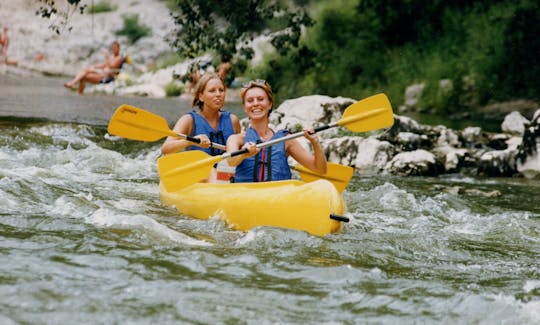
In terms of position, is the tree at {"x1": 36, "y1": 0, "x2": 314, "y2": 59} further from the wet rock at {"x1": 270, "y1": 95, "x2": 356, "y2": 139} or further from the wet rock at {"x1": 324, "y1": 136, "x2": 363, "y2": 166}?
the wet rock at {"x1": 324, "y1": 136, "x2": 363, "y2": 166}

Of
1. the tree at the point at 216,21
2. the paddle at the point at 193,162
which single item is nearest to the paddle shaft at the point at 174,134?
the paddle at the point at 193,162

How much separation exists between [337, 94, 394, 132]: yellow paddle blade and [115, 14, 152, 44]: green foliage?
57.2ft

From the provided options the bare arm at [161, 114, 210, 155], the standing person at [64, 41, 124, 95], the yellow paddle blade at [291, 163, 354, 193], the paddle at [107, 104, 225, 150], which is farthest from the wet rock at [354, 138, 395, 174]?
the standing person at [64, 41, 124, 95]

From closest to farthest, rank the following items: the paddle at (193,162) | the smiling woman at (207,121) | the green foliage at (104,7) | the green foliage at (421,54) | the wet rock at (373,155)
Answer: the paddle at (193,162)
the smiling woman at (207,121)
the wet rock at (373,155)
the green foliage at (421,54)
the green foliage at (104,7)

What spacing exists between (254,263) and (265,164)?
48.9 inches

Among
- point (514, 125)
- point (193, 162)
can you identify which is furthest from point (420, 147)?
point (193, 162)

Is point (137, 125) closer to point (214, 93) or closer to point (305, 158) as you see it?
point (214, 93)

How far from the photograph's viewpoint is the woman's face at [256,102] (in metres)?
4.67

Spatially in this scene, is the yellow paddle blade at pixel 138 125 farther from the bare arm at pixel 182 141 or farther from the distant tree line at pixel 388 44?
the distant tree line at pixel 388 44

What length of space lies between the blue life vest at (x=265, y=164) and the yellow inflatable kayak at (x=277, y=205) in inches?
7.1

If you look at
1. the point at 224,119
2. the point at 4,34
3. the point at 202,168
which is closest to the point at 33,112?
the point at 224,119

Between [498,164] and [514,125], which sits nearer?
[498,164]

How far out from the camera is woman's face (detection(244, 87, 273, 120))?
4.67 meters

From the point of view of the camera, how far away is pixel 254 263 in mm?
3549
